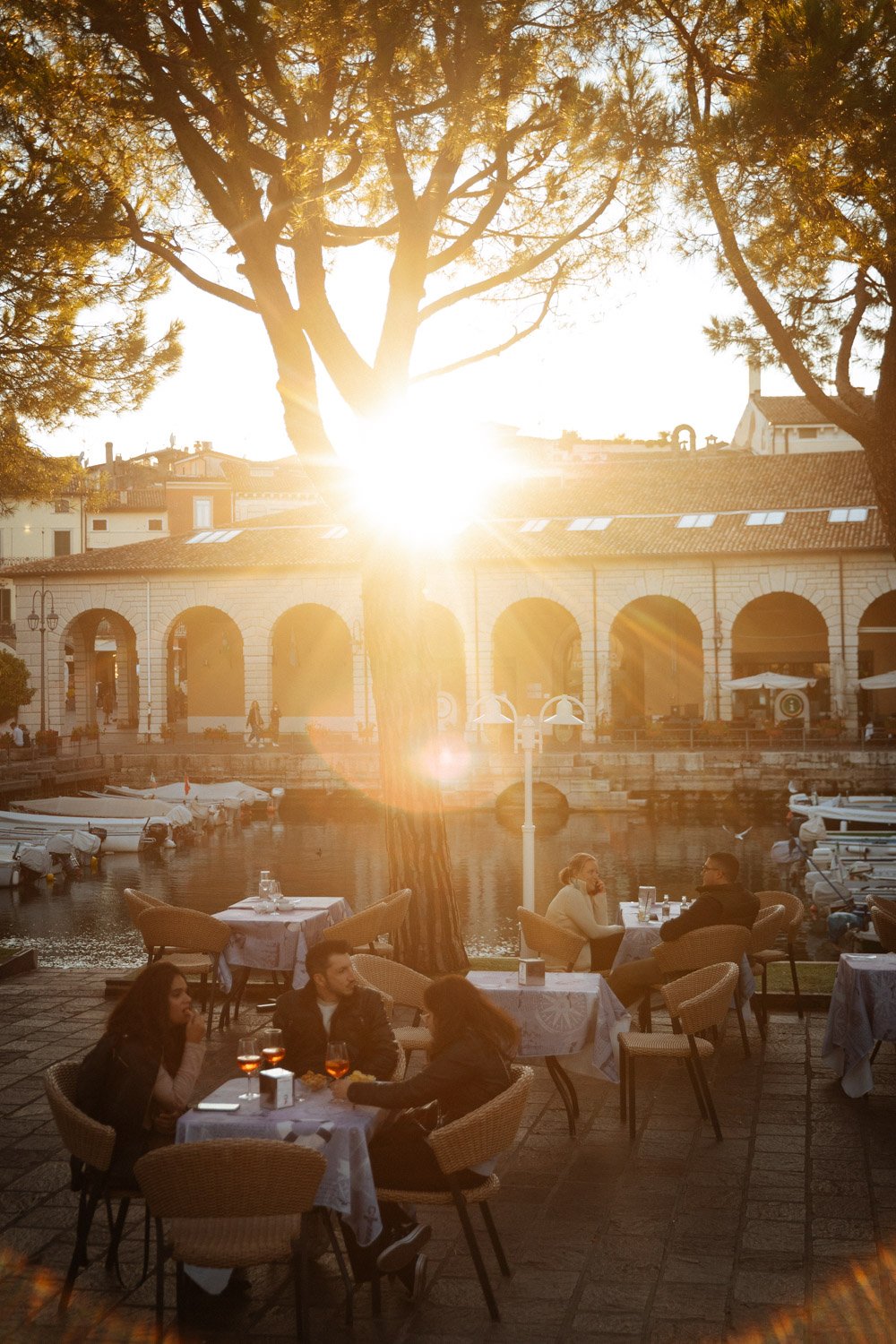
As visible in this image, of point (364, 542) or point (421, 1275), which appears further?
point (364, 542)

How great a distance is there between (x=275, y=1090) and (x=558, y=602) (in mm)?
28922

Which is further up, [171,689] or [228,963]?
[171,689]

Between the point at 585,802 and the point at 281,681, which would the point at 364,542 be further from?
the point at 281,681

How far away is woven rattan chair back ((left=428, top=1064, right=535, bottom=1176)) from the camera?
13.3ft

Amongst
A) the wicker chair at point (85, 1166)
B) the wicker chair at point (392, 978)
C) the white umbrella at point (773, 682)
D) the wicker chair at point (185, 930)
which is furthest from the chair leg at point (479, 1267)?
the white umbrella at point (773, 682)

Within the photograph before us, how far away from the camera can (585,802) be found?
26125 millimetres

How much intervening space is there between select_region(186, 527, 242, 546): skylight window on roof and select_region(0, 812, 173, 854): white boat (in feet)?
52.3

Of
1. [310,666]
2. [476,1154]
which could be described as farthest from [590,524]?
[476,1154]

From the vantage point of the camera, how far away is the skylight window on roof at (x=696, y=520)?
109 feet

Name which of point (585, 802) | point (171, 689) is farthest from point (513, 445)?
point (585, 802)

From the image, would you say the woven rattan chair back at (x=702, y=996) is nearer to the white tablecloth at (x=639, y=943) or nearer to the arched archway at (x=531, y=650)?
the white tablecloth at (x=639, y=943)

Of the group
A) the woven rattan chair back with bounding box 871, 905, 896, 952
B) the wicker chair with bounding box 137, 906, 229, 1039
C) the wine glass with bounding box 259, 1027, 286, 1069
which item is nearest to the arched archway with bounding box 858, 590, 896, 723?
the woven rattan chair back with bounding box 871, 905, 896, 952

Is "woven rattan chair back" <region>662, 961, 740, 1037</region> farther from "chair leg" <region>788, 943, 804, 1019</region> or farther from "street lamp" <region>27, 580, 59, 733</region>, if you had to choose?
"street lamp" <region>27, 580, 59, 733</region>

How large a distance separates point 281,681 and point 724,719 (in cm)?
1279
